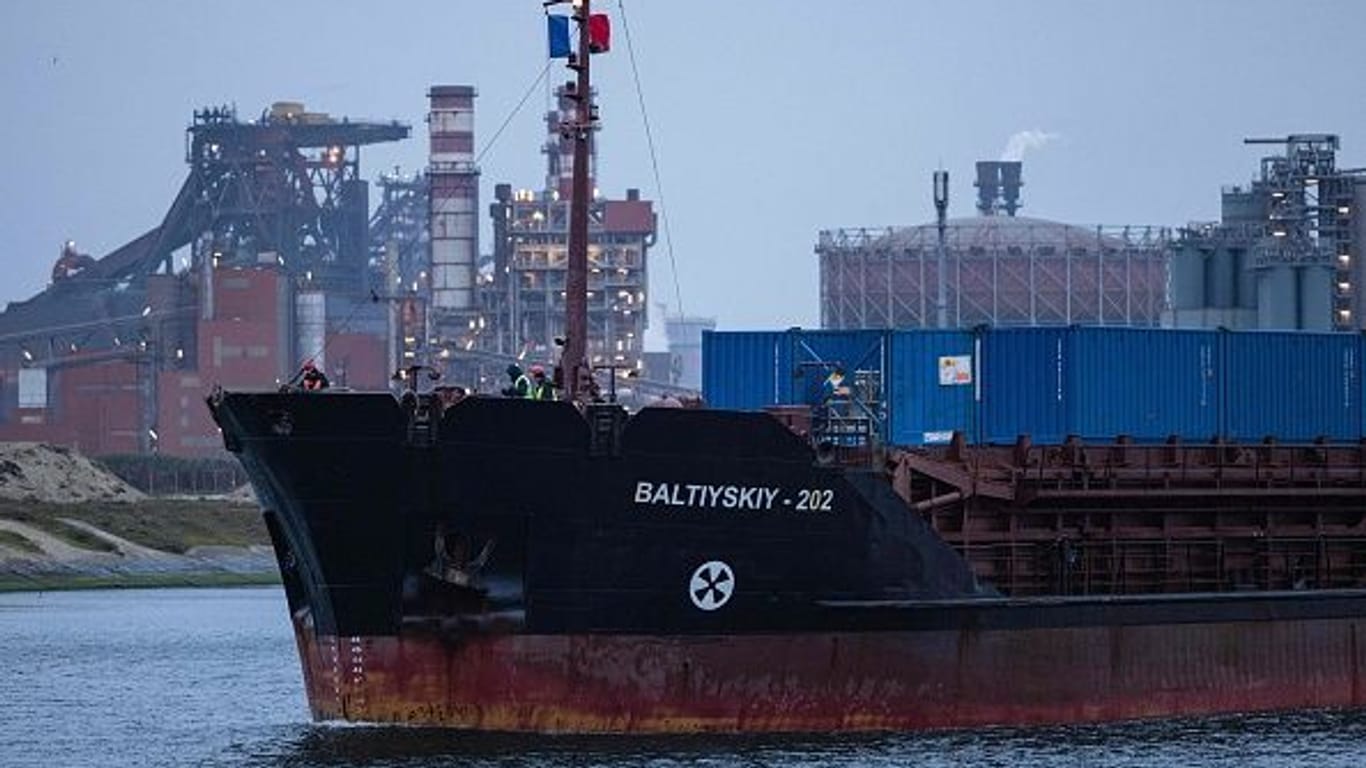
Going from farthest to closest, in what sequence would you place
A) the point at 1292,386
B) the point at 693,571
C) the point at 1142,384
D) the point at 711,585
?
the point at 1292,386 → the point at 1142,384 → the point at 711,585 → the point at 693,571

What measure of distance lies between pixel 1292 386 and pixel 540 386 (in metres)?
13.4

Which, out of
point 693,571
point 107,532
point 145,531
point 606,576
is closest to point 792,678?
point 693,571

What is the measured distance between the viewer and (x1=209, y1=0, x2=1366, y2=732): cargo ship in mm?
39531

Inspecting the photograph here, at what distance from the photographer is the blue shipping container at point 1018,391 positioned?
45312 millimetres

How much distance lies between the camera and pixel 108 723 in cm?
4772

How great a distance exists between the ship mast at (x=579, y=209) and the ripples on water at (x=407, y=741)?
6.14 metres

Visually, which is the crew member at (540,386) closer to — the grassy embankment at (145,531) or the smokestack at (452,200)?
the grassy embankment at (145,531)

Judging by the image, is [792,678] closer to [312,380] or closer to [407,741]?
[407,741]

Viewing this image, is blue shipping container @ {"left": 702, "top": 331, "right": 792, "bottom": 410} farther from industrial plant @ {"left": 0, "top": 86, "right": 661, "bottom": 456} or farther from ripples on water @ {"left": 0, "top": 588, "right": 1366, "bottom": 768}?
industrial plant @ {"left": 0, "top": 86, "right": 661, "bottom": 456}

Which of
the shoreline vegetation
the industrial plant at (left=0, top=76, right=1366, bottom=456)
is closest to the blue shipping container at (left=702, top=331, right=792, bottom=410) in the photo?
the shoreline vegetation

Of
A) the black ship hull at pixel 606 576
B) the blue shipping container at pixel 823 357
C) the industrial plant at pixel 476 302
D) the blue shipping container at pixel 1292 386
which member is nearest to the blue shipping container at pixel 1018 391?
the blue shipping container at pixel 823 357

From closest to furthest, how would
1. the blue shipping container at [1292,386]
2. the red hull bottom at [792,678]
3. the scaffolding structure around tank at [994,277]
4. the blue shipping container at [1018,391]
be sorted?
the red hull bottom at [792,678] < the blue shipping container at [1018,391] < the blue shipping container at [1292,386] < the scaffolding structure around tank at [994,277]

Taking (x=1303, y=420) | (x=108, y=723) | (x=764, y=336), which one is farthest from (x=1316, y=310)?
(x=108, y=723)

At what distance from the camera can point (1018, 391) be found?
45.4 m
